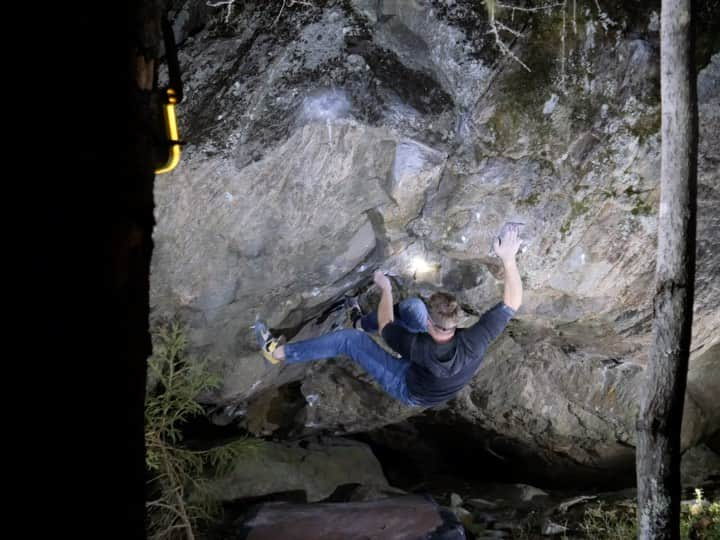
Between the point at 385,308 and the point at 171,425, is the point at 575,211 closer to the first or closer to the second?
the point at 385,308

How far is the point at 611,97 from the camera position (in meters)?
5.40

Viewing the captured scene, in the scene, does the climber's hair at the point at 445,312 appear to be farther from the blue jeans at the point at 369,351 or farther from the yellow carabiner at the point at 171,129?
the yellow carabiner at the point at 171,129

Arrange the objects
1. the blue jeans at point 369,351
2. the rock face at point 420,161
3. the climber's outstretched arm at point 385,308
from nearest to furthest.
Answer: the rock face at point 420,161 < the blue jeans at point 369,351 < the climber's outstretched arm at point 385,308

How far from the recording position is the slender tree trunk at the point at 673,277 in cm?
426

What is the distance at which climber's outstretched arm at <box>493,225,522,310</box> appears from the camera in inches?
229

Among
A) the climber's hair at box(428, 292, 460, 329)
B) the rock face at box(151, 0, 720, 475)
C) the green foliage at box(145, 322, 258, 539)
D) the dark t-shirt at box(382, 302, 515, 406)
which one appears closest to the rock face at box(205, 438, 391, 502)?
the green foliage at box(145, 322, 258, 539)

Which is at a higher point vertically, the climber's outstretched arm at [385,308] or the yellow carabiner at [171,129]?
the yellow carabiner at [171,129]

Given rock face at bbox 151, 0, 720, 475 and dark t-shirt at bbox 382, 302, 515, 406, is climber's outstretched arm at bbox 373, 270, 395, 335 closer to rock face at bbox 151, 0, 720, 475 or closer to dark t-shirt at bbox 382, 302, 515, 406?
dark t-shirt at bbox 382, 302, 515, 406

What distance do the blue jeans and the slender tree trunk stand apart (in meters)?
2.92

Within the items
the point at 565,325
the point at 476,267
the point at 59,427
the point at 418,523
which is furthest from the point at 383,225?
the point at 59,427

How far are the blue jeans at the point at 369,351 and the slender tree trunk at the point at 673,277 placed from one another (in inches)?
115

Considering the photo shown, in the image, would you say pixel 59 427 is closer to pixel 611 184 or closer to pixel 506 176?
pixel 506 176

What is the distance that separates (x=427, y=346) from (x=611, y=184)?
2758 mm

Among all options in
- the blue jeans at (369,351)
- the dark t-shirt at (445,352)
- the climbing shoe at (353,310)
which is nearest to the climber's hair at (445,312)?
the dark t-shirt at (445,352)
